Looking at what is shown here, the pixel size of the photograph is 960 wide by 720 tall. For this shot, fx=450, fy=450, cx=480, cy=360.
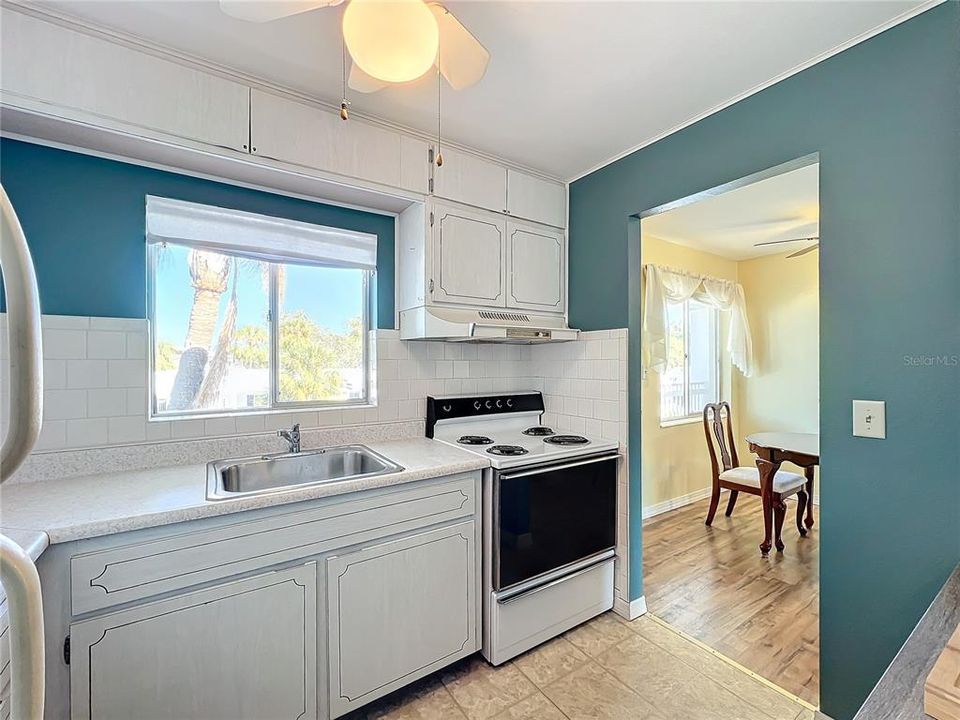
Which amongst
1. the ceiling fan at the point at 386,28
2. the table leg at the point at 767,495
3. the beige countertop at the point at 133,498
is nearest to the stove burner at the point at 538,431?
the beige countertop at the point at 133,498

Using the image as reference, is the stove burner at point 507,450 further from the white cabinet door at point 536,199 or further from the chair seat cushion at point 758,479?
the chair seat cushion at point 758,479

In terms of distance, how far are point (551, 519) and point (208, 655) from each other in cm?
138

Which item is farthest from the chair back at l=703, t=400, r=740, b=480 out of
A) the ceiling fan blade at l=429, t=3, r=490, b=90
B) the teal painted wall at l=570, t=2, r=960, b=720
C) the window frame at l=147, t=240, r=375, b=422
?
the ceiling fan blade at l=429, t=3, r=490, b=90

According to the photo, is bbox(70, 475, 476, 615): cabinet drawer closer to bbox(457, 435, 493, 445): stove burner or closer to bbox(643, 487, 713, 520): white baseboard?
bbox(457, 435, 493, 445): stove burner

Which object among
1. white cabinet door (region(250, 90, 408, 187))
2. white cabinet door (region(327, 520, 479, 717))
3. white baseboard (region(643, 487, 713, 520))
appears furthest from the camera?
white baseboard (region(643, 487, 713, 520))

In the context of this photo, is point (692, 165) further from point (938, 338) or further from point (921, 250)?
point (938, 338)

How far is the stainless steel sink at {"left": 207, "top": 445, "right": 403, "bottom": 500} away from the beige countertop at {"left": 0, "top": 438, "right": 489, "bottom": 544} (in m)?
0.08

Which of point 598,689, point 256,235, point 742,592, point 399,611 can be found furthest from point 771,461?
point 256,235

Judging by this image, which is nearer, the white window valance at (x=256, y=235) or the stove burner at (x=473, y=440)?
the white window valance at (x=256, y=235)

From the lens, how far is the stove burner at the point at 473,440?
2.35 meters

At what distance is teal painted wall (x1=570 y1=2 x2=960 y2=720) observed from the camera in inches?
54.4

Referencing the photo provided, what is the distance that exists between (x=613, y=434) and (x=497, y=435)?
2.15 ft

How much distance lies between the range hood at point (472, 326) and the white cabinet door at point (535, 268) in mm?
119

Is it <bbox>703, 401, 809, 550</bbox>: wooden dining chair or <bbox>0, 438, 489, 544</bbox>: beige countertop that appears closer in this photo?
<bbox>0, 438, 489, 544</bbox>: beige countertop
